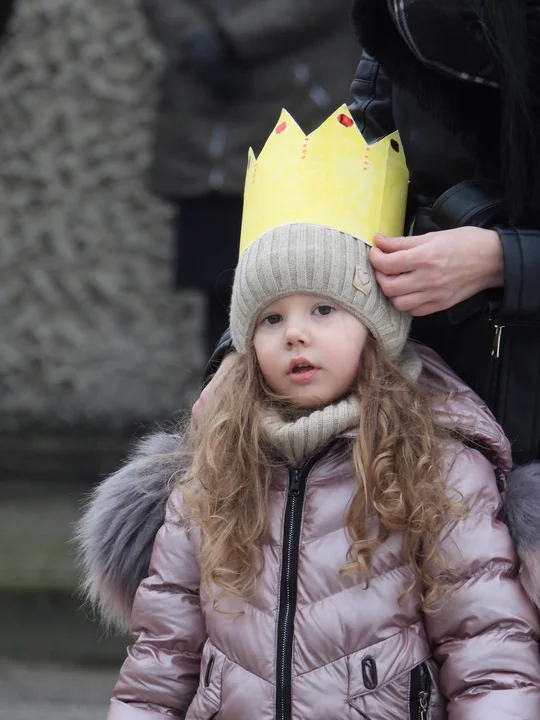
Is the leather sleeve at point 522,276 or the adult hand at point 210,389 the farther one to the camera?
the adult hand at point 210,389

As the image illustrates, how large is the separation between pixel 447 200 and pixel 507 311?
20 centimetres

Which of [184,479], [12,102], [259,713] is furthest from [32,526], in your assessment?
[259,713]

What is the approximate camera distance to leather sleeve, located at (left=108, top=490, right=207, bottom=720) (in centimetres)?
178

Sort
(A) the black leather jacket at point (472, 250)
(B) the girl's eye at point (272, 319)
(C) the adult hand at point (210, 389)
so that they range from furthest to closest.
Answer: (C) the adult hand at point (210, 389) → (B) the girl's eye at point (272, 319) → (A) the black leather jacket at point (472, 250)

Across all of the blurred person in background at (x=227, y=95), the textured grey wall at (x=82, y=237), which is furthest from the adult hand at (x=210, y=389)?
the textured grey wall at (x=82, y=237)

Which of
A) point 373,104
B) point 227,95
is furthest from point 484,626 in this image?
point 227,95

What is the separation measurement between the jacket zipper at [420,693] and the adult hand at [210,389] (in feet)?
1.84

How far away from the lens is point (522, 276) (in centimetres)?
168

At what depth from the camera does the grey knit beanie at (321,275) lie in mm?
1727

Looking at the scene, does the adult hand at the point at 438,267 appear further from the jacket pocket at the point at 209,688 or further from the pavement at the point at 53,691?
the pavement at the point at 53,691

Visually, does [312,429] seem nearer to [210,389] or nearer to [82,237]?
[210,389]

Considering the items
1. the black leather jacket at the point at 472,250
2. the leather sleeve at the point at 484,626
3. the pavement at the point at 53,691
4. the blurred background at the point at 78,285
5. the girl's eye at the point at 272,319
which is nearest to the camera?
the leather sleeve at the point at 484,626

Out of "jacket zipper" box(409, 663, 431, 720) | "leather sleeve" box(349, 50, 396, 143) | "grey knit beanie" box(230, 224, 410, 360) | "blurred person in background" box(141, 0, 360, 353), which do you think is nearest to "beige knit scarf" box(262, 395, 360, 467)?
"grey knit beanie" box(230, 224, 410, 360)

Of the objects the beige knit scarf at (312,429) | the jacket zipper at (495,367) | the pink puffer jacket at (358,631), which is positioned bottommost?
the pink puffer jacket at (358,631)
